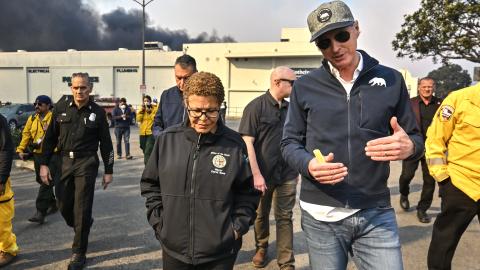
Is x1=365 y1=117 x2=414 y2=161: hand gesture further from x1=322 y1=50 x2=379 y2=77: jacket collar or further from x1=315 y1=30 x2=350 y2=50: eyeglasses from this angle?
x1=315 y1=30 x2=350 y2=50: eyeglasses

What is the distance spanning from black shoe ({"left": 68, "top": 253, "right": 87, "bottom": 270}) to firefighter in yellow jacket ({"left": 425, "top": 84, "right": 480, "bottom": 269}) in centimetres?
338

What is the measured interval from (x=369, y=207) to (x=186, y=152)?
1105mm

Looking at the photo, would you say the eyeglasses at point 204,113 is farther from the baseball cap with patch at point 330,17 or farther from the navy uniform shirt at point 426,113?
the navy uniform shirt at point 426,113

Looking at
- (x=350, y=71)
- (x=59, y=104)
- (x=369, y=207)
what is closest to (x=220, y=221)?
(x=369, y=207)

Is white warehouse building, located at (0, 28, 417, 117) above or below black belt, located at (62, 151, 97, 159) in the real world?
above

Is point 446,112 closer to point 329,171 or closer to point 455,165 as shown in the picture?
point 455,165

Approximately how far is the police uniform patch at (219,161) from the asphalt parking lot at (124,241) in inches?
81.6

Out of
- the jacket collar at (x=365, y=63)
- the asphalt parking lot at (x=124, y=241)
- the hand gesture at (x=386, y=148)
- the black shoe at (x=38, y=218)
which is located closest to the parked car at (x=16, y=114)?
the asphalt parking lot at (x=124, y=241)

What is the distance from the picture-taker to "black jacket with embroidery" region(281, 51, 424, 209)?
2023 millimetres

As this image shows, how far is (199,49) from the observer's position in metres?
44.7

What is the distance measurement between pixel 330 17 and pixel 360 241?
4.05ft

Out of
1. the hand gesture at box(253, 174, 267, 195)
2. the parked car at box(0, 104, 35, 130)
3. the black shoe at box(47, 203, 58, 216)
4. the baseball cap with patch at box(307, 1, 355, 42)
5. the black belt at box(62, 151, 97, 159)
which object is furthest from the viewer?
the parked car at box(0, 104, 35, 130)

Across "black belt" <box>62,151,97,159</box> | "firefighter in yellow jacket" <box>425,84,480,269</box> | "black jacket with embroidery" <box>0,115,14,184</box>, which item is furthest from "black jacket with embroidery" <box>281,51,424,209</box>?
"black jacket with embroidery" <box>0,115,14,184</box>

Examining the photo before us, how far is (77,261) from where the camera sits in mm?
3910
